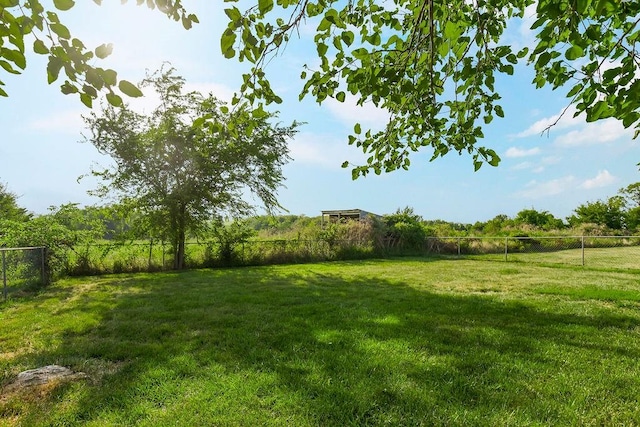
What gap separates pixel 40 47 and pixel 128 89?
0.56 metres

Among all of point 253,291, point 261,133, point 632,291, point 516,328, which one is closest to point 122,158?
point 261,133

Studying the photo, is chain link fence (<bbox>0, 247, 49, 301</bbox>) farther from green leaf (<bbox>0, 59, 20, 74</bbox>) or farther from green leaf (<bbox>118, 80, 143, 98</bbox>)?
green leaf (<bbox>118, 80, 143, 98</bbox>)

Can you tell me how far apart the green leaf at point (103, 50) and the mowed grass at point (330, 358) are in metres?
2.35

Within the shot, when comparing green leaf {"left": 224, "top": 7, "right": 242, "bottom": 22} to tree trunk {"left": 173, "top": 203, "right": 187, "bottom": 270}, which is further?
tree trunk {"left": 173, "top": 203, "right": 187, "bottom": 270}

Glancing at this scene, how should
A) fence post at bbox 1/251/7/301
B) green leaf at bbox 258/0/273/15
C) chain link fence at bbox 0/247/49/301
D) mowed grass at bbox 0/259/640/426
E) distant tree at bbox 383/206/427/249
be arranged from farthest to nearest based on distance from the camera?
distant tree at bbox 383/206/427/249 → chain link fence at bbox 0/247/49/301 → fence post at bbox 1/251/7/301 → mowed grass at bbox 0/259/640/426 → green leaf at bbox 258/0/273/15

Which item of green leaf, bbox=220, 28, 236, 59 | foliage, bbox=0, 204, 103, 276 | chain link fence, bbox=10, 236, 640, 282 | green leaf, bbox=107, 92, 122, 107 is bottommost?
chain link fence, bbox=10, 236, 640, 282

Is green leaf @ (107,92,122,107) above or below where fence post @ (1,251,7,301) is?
above

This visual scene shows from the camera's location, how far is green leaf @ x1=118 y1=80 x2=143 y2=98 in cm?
164

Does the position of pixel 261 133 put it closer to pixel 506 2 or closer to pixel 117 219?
pixel 117 219

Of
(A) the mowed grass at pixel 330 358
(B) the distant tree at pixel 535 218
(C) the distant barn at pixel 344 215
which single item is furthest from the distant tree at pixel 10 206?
(B) the distant tree at pixel 535 218

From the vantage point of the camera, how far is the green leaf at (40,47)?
1.70 metres

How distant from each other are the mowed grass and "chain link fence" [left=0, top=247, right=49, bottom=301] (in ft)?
4.47

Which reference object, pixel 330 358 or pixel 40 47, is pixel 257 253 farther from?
pixel 40 47

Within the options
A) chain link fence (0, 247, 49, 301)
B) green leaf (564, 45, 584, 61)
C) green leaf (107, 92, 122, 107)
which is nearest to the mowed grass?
chain link fence (0, 247, 49, 301)
